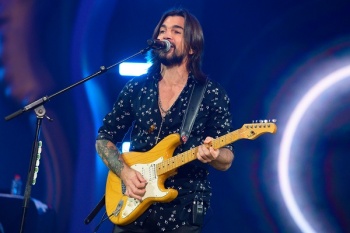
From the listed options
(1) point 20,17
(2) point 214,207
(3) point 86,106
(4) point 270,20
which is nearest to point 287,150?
(2) point 214,207

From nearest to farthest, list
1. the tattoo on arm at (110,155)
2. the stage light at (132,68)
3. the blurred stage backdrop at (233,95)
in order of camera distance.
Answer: the tattoo on arm at (110,155) → the blurred stage backdrop at (233,95) → the stage light at (132,68)

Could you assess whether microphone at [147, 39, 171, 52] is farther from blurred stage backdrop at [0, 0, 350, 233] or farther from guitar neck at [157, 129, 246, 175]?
blurred stage backdrop at [0, 0, 350, 233]

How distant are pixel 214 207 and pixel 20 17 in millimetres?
2395

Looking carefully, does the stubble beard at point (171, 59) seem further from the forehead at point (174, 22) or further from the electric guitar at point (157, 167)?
the electric guitar at point (157, 167)


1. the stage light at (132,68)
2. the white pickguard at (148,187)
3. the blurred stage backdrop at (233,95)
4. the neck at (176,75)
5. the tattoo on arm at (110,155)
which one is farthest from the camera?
the stage light at (132,68)

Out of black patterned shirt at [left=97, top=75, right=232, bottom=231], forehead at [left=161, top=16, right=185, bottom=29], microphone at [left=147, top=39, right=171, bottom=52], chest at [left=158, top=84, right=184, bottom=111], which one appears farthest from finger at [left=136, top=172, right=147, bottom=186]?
forehead at [left=161, top=16, right=185, bottom=29]

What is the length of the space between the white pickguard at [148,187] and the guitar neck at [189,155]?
0.04 m

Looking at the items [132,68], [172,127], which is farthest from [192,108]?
[132,68]

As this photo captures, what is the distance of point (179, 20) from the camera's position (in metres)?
3.53

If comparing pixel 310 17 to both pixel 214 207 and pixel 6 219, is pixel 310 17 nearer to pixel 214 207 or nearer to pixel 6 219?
pixel 214 207

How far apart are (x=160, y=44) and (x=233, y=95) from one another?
1662 mm

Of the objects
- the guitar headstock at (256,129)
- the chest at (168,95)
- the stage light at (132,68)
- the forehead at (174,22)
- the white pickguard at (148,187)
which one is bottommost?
the white pickguard at (148,187)

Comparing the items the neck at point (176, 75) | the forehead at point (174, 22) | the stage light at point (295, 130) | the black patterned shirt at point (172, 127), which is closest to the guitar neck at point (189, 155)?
the black patterned shirt at point (172, 127)

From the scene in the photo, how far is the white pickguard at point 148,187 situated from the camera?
3068mm
